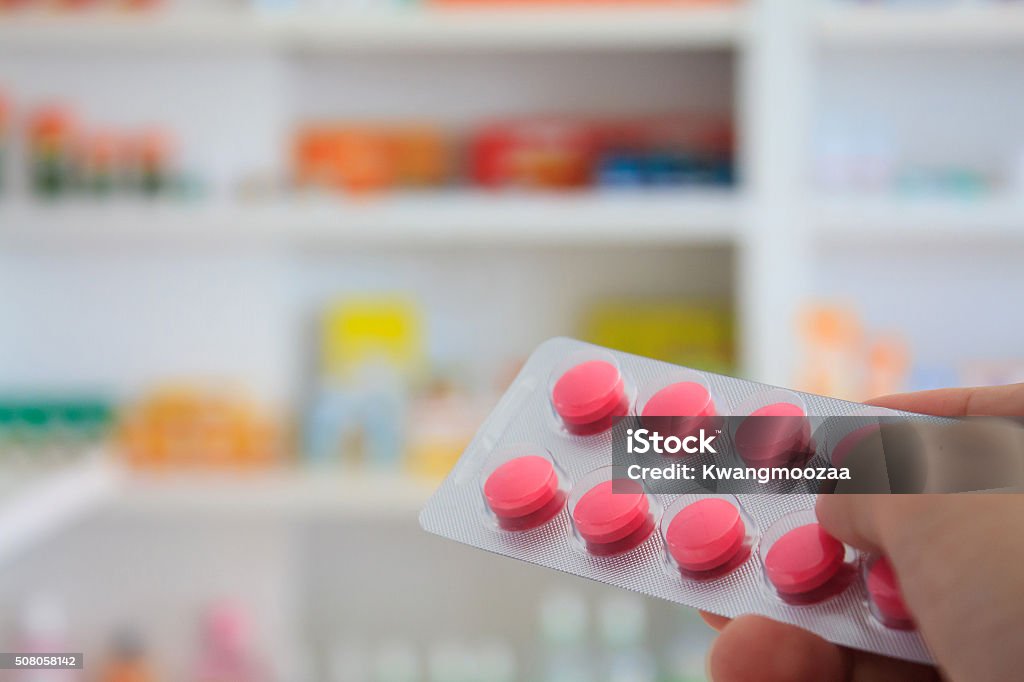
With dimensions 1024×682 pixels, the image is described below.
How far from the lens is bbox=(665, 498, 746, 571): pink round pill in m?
0.41

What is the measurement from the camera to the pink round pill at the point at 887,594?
379mm

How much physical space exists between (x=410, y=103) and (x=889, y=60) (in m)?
0.77

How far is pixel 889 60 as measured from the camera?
160 centimetres

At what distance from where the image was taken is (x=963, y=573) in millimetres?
319

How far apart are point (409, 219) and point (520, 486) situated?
1078 millimetres

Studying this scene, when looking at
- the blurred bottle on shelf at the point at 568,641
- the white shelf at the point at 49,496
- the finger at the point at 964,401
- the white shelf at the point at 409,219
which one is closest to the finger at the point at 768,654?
the finger at the point at 964,401

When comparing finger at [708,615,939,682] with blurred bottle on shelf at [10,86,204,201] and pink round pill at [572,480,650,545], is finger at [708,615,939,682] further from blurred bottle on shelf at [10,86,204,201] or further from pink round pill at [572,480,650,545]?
blurred bottle on shelf at [10,86,204,201]

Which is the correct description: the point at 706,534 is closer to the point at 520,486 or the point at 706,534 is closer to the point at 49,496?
the point at 520,486

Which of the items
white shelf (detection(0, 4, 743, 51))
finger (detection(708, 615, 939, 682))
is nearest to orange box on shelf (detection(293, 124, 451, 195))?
white shelf (detection(0, 4, 743, 51))

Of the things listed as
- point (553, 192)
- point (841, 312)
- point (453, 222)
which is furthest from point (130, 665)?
point (841, 312)

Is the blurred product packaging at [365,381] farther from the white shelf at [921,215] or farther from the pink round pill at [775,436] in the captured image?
the pink round pill at [775,436]

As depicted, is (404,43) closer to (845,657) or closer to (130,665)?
(130,665)

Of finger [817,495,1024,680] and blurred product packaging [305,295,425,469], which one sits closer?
finger [817,495,1024,680]

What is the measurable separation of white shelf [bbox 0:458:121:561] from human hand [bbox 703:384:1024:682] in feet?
3.18
